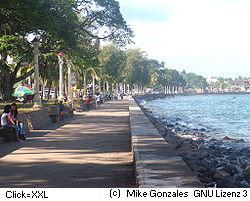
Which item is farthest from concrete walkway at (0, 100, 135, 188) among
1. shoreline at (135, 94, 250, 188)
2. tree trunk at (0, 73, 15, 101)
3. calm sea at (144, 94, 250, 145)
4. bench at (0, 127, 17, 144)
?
tree trunk at (0, 73, 15, 101)

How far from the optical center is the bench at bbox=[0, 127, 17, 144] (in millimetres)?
14569

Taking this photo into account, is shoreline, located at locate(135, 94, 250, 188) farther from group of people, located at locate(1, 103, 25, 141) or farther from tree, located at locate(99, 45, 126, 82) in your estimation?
tree, located at locate(99, 45, 126, 82)

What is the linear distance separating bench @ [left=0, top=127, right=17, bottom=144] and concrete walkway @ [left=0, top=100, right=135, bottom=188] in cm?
52

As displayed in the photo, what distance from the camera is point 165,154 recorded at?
10.1 metres

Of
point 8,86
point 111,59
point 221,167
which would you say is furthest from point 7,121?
point 111,59

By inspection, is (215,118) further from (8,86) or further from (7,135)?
(7,135)

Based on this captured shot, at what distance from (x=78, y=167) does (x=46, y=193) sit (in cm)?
432

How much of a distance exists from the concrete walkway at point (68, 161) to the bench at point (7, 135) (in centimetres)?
52

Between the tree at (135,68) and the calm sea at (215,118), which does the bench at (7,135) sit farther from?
the tree at (135,68)

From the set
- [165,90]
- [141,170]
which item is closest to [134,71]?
[165,90]

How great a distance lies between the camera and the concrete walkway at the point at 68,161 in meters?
8.62

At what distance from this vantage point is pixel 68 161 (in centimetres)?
1084

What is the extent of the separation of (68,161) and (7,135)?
14.9 ft

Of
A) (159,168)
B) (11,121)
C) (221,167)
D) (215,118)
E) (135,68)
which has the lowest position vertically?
(215,118)
